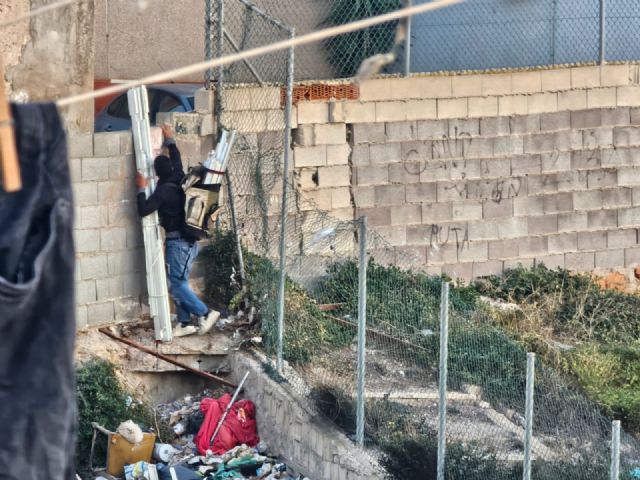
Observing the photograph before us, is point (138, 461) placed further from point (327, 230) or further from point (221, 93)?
point (221, 93)

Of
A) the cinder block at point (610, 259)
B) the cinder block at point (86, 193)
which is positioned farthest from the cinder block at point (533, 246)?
the cinder block at point (86, 193)

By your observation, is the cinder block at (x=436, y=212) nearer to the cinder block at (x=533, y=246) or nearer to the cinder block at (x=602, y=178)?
the cinder block at (x=533, y=246)

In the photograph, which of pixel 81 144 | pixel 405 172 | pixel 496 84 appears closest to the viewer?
pixel 81 144

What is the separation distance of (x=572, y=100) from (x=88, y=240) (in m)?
5.92

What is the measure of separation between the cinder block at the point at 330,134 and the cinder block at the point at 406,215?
0.98 meters

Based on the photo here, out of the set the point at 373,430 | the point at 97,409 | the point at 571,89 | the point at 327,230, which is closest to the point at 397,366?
the point at 373,430

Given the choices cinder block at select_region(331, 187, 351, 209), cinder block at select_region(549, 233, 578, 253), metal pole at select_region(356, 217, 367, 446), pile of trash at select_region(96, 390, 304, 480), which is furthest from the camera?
cinder block at select_region(549, 233, 578, 253)

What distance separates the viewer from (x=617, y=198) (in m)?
13.9

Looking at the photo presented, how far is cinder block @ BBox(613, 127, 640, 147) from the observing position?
13797 mm

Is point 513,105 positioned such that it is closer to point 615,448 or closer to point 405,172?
point 405,172

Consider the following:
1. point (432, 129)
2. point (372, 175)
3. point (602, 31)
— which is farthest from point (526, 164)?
point (372, 175)

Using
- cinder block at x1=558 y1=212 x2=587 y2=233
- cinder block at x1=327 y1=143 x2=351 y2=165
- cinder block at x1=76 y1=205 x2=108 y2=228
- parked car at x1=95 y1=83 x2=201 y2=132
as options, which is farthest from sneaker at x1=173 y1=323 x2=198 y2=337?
cinder block at x1=558 y1=212 x2=587 y2=233

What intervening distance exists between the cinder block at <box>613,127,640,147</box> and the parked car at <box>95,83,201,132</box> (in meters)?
4.84

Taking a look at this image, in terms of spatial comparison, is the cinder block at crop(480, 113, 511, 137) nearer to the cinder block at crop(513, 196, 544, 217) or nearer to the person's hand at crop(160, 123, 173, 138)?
the cinder block at crop(513, 196, 544, 217)
